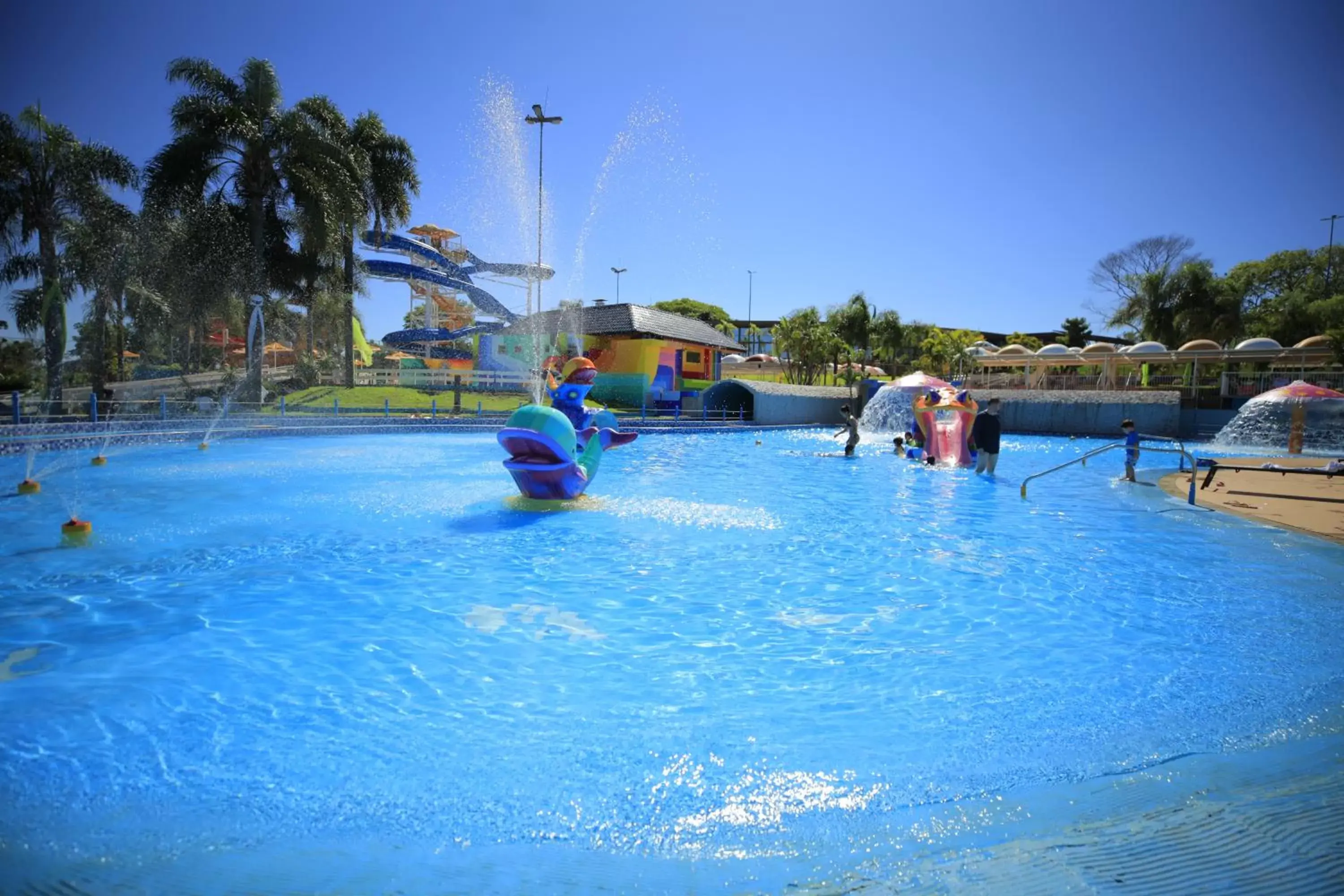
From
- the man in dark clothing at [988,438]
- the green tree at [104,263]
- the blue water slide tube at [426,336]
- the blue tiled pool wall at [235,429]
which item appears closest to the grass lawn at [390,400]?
the blue tiled pool wall at [235,429]

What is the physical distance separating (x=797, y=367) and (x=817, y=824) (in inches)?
1994

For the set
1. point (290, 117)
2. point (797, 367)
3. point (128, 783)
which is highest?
point (290, 117)

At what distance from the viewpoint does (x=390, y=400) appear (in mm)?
32438

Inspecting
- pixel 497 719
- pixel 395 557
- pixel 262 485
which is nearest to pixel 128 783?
pixel 497 719

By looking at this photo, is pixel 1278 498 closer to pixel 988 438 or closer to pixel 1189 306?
pixel 988 438

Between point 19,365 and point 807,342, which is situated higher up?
point 807,342

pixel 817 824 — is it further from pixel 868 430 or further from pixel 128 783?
pixel 868 430

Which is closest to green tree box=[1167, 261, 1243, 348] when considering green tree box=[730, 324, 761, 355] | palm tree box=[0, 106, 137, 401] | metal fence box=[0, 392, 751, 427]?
metal fence box=[0, 392, 751, 427]

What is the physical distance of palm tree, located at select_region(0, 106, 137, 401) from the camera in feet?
75.7

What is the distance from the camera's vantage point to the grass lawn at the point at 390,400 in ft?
96.9

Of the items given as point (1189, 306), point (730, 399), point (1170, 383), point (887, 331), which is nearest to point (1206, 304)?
point (1189, 306)

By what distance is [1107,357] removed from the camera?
40.7 metres

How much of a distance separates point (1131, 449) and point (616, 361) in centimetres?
2911

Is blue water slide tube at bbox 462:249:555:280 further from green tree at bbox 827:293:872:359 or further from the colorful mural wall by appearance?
green tree at bbox 827:293:872:359
